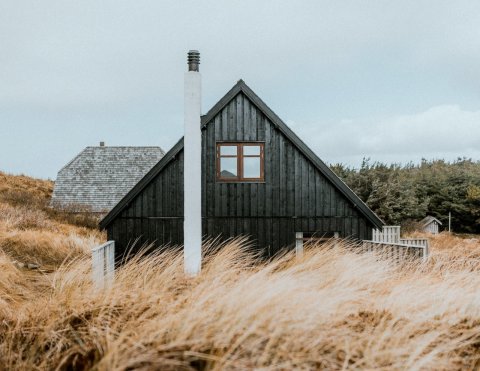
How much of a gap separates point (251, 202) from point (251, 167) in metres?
0.87

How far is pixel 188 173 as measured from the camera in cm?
1067

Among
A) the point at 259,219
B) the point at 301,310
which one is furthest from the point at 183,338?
the point at 259,219

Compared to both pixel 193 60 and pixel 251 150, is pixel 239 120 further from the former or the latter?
pixel 193 60

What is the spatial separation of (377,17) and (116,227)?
7606mm

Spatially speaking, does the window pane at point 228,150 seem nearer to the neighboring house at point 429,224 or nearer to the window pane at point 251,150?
the window pane at point 251,150

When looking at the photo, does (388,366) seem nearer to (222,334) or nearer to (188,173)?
(222,334)

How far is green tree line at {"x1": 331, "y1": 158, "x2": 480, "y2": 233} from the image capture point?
31.3 metres

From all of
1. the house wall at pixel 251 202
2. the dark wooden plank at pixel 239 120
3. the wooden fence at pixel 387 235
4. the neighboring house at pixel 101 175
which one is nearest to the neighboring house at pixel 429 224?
the wooden fence at pixel 387 235

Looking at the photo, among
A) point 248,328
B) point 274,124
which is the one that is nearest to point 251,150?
point 274,124

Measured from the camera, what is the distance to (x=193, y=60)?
37.2 ft

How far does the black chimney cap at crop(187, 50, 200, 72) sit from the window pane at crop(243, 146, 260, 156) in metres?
2.87

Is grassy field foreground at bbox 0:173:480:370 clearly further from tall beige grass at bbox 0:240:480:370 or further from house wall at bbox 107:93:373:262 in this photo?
house wall at bbox 107:93:373:262

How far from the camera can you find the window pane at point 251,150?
13.6m

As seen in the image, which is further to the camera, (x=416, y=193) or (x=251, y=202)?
(x=416, y=193)
